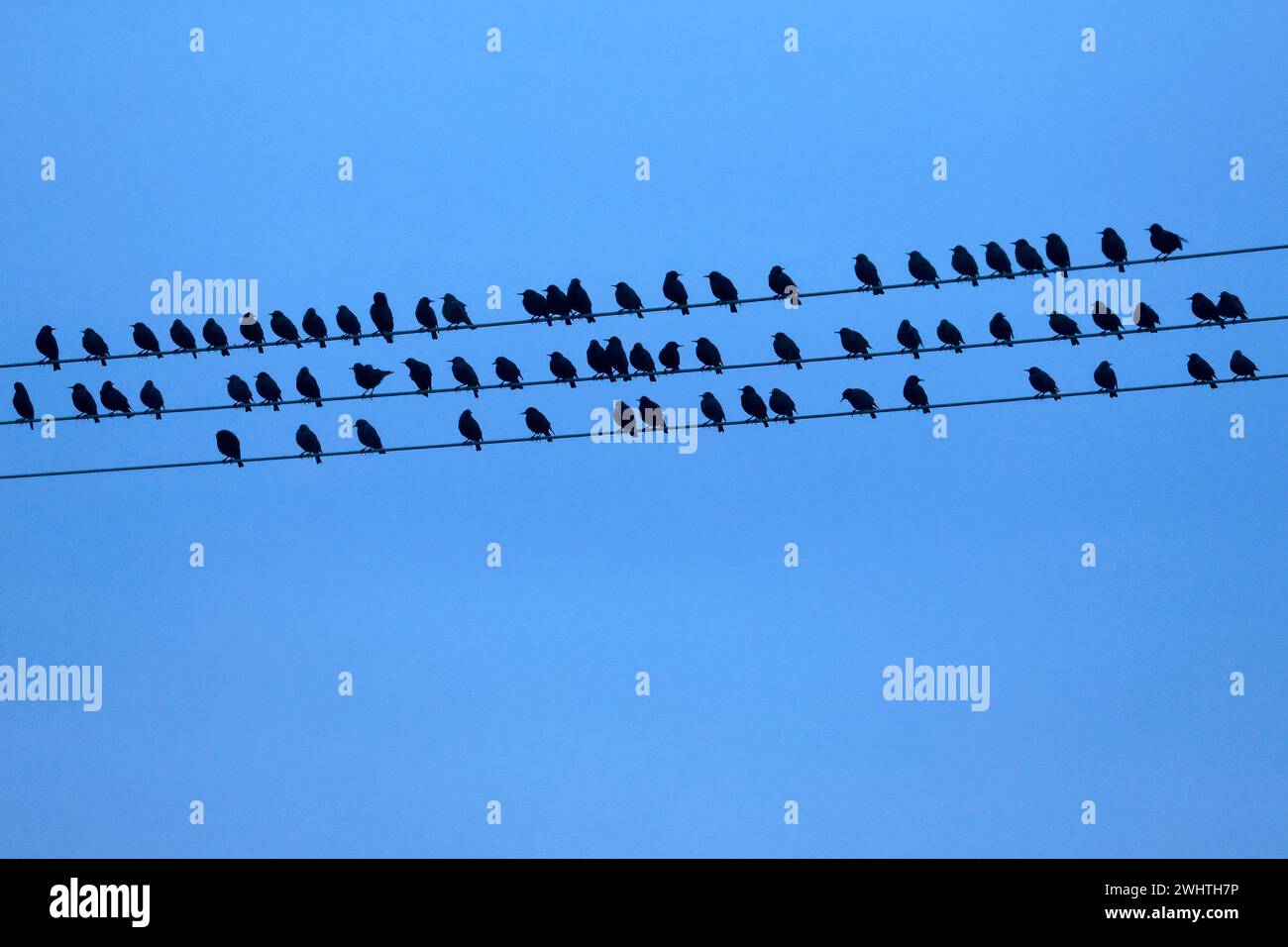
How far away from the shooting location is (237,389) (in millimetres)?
31266

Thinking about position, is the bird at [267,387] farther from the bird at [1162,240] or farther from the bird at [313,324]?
the bird at [1162,240]

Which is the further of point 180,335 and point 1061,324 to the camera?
point 180,335

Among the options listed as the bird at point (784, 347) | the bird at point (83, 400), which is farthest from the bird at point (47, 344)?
the bird at point (784, 347)

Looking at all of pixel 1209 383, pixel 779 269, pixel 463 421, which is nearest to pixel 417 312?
pixel 463 421

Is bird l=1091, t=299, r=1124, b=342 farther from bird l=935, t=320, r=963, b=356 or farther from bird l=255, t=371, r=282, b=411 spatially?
bird l=255, t=371, r=282, b=411

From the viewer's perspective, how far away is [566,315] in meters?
28.8

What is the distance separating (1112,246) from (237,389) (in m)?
9.94

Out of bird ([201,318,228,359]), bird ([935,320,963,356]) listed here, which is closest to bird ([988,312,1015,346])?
bird ([935,320,963,356])

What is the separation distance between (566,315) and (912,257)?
4.92 m

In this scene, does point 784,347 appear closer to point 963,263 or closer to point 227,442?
point 963,263

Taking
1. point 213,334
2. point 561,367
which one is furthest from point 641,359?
point 213,334

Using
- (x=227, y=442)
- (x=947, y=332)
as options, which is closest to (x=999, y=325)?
(x=947, y=332)

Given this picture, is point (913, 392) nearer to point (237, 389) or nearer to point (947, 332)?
point (947, 332)
